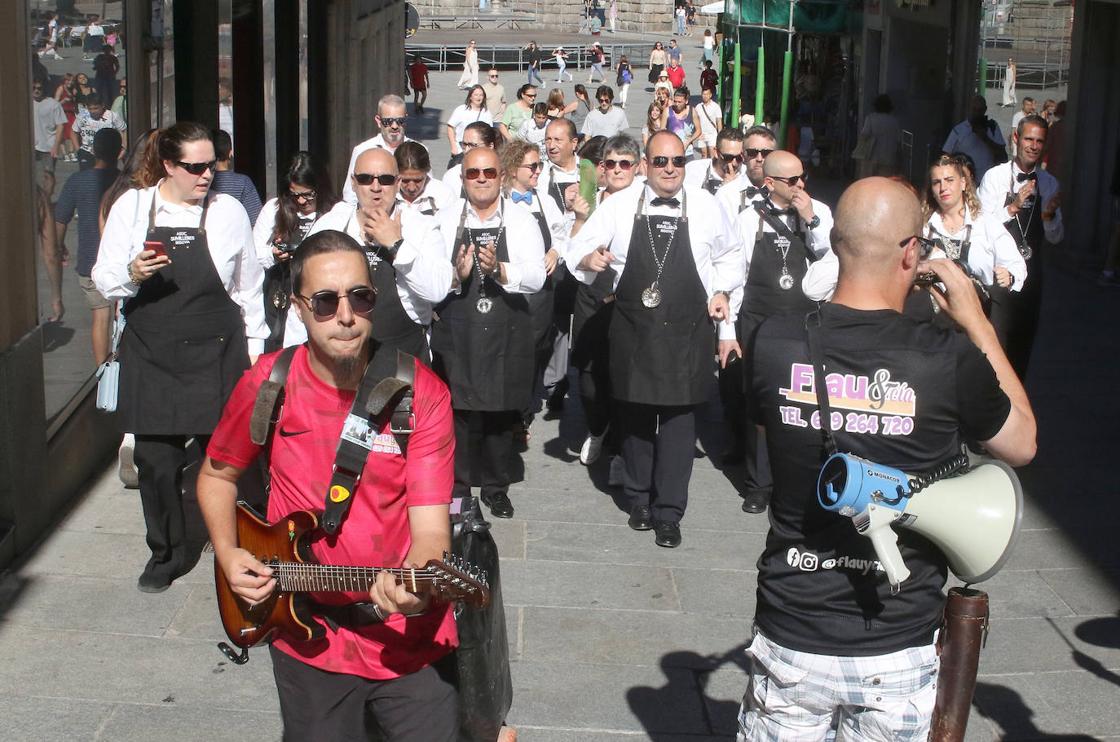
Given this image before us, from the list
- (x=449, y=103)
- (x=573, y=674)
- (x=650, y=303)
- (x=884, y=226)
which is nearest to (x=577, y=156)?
(x=650, y=303)

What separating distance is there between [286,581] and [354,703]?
0.35 metres

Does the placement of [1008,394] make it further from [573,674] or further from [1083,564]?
[1083,564]

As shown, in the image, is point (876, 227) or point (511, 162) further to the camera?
point (511, 162)

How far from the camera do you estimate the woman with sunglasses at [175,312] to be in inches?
246

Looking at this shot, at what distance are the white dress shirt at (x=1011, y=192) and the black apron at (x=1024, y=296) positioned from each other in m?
0.01

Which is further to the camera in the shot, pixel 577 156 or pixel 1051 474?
pixel 577 156

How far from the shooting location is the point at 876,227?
3453mm

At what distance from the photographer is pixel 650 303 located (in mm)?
7133

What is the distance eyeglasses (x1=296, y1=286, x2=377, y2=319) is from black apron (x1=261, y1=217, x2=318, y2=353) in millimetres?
3531

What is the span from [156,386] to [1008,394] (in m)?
3.94

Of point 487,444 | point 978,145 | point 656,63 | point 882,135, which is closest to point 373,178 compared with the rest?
point 487,444

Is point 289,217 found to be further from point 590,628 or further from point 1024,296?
point 1024,296

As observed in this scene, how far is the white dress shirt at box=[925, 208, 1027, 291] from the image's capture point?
7.70 m

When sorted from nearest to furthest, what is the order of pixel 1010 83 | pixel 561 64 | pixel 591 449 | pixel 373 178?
pixel 373 178, pixel 591 449, pixel 1010 83, pixel 561 64
